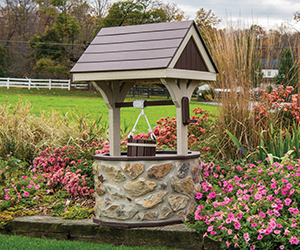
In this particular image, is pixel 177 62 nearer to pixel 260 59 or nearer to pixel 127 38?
pixel 127 38

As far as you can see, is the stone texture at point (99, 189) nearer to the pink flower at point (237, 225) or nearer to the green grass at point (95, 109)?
the pink flower at point (237, 225)

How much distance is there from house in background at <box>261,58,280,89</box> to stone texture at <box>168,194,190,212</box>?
2.57 m

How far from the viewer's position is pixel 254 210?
3943mm

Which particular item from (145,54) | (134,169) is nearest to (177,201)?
(134,169)

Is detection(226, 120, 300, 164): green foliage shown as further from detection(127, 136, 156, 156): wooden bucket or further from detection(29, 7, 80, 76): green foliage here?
detection(29, 7, 80, 76): green foliage

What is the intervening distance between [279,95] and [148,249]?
3286 mm

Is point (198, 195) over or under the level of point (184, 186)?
under

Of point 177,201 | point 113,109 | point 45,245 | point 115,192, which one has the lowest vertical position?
point 45,245

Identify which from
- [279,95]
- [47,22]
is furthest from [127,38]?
[47,22]

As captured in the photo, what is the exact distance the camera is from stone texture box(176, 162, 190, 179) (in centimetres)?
420

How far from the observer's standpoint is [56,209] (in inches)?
192

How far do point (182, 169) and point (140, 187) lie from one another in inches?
19.1

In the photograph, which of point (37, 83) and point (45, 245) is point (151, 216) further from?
point (37, 83)

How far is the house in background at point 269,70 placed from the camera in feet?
19.8
